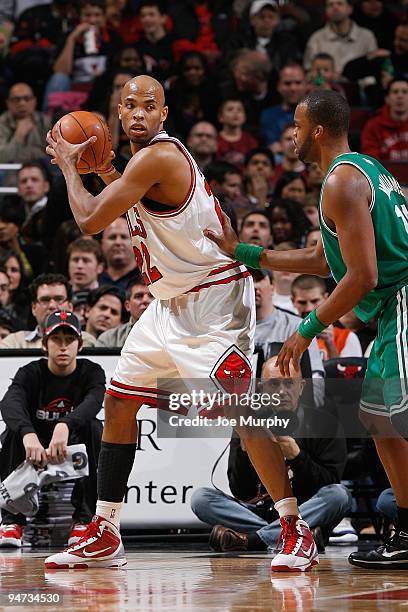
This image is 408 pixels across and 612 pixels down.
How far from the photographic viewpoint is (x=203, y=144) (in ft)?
34.7

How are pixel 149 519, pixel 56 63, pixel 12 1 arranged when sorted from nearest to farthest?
pixel 149 519, pixel 56 63, pixel 12 1

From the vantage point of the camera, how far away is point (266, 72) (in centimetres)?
1195

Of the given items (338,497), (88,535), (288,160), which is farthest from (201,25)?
(88,535)

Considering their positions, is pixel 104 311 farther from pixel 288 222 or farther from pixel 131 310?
pixel 288 222

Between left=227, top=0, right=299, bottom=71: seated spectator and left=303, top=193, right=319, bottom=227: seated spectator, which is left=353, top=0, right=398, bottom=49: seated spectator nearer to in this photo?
left=227, top=0, right=299, bottom=71: seated spectator

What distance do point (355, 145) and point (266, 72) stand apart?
4.59 feet

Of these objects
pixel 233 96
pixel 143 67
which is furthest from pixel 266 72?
pixel 143 67

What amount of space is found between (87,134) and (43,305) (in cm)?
281

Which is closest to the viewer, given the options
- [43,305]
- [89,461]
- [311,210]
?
[89,461]

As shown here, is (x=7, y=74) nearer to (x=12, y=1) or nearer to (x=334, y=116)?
(x=12, y=1)

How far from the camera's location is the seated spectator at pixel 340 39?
12477 millimetres

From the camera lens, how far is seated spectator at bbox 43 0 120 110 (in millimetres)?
12102

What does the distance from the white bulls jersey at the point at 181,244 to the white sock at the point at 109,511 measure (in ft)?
3.12

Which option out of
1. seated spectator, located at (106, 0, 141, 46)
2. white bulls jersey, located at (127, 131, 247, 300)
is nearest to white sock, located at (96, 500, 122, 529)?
white bulls jersey, located at (127, 131, 247, 300)
